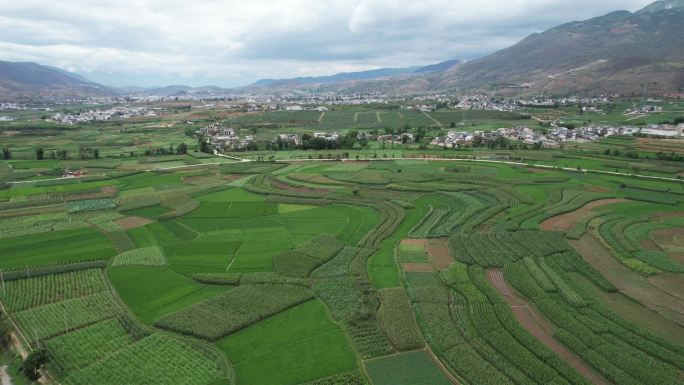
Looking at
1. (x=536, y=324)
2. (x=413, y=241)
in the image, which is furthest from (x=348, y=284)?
(x=536, y=324)

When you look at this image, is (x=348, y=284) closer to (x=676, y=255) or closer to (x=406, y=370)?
(x=406, y=370)

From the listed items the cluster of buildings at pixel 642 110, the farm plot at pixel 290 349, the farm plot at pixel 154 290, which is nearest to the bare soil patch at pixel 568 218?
the farm plot at pixel 290 349

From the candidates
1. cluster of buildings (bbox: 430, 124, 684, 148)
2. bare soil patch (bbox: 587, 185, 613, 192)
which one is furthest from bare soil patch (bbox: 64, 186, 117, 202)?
cluster of buildings (bbox: 430, 124, 684, 148)

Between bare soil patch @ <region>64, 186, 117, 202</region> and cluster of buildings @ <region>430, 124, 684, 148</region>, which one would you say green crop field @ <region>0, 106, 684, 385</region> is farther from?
cluster of buildings @ <region>430, 124, 684, 148</region>

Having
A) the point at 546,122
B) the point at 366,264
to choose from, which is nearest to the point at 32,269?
the point at 366,264

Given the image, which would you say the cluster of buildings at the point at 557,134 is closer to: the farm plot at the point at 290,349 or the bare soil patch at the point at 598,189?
the bare soil patch at the point at 598,189
